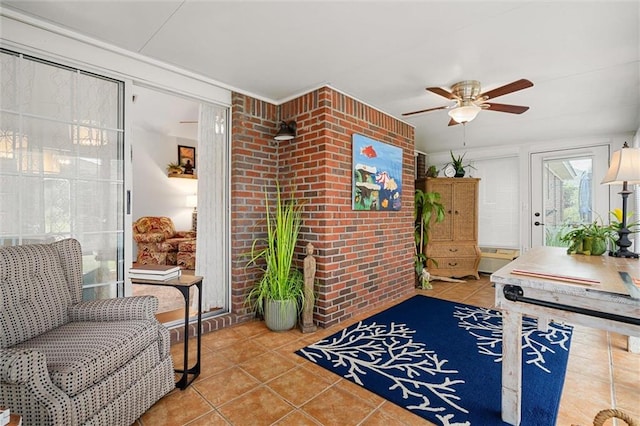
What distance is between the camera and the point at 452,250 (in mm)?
4895

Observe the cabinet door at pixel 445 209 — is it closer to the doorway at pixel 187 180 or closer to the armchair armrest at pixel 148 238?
the doorway at pixel 187 180

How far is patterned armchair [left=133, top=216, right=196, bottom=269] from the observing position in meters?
4.96

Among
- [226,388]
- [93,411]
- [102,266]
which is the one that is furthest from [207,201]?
[93,411]

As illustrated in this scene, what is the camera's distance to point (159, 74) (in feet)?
8.32

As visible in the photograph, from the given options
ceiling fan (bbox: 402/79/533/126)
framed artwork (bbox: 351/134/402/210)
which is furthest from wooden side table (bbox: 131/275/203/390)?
ceiling fan (bbox: 402/79/533/126)

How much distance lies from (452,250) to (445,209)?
68 centimetres

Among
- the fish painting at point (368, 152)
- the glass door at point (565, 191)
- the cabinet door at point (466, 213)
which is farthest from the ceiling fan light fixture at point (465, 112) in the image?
the glass door at point (565, 191)

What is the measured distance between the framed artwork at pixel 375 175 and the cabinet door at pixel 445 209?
1.43 metres

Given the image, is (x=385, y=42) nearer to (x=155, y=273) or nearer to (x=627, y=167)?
(x=627, y=167)

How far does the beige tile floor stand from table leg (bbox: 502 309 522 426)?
0.29 m

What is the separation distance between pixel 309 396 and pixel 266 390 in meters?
0.28

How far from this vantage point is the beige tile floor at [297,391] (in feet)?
5.37

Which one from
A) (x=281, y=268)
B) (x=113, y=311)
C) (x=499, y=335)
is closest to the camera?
(x=113, y=311)

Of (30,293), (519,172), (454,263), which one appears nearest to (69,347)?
(30,293)
